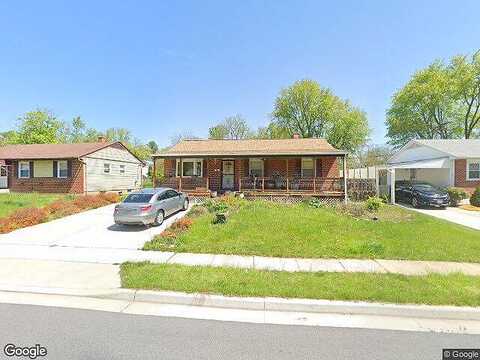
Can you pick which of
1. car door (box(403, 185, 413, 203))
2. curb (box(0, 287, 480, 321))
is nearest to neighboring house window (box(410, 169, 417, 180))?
car door (box(403, 185, 413, 203))

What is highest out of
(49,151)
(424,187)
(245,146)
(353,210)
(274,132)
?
(274,132)

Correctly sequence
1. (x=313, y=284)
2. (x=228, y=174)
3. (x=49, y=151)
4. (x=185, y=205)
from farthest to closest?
(x=49, y=151)
(x=228, y=174)
(x=185, y=205)
(x=313, y=284)

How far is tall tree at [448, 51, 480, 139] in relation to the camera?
37750 millimetres

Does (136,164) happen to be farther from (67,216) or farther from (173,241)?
(173,241)

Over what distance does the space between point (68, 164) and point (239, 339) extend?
24.7 metres

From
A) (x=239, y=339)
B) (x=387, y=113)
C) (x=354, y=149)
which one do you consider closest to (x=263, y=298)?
(x=239, y=339)

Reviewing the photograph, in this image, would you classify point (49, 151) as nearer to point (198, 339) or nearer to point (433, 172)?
point (198, 339)

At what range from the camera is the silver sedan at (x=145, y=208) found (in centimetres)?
1105

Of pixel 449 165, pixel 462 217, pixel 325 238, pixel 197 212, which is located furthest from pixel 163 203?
pixel 449 165

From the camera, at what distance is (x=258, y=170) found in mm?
19891

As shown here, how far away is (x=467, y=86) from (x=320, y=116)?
2057cm

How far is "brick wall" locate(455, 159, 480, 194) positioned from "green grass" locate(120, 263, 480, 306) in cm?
1872

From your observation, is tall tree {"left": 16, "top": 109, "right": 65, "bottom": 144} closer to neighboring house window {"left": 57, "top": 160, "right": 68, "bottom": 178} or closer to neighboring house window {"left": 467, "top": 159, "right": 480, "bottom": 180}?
neighboring house window {"left": 57, "top": 160, "right": 68, "bottom": 178}

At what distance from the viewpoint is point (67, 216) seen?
13852mm
